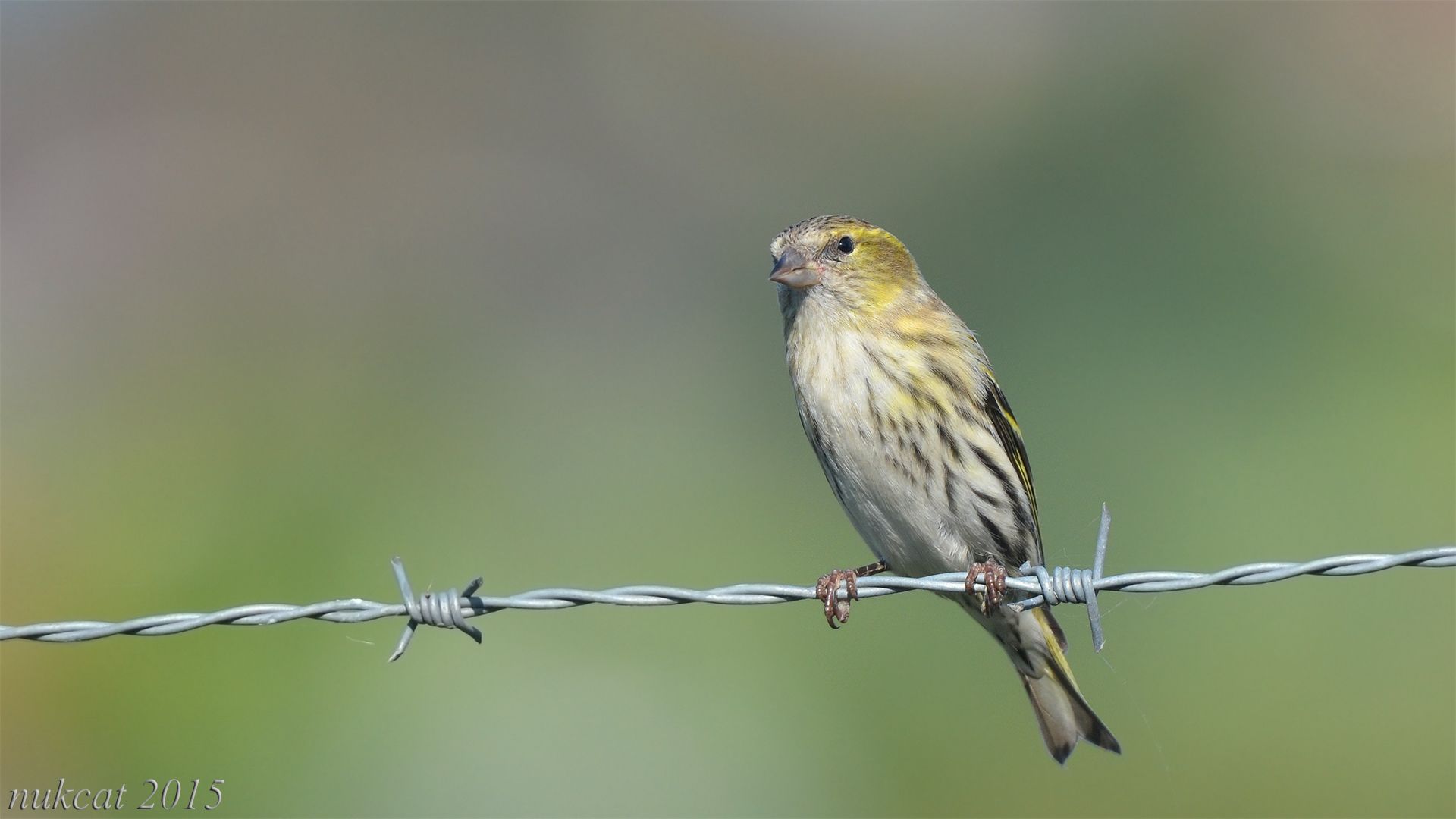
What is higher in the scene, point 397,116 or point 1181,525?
point 397,116

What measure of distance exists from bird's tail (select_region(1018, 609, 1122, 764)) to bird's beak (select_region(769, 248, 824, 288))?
64.4 inches

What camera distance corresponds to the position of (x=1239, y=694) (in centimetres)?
860

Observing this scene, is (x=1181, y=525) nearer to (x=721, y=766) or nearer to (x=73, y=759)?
(x=721, y=766)

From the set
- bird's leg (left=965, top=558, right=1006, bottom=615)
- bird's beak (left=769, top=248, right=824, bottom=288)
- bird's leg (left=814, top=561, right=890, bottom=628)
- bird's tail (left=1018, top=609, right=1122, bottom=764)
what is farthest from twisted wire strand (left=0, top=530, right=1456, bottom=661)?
bird's beak (left=769, top=248, right=824, bottom=288)

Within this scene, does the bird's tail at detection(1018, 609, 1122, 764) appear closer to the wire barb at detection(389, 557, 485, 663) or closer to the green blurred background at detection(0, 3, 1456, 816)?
the green blurred background at detection(0, 3, 1456, 816)

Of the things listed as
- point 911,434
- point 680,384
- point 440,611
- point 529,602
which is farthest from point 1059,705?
point 680,384

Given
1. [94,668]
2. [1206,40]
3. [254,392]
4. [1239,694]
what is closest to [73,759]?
[94,668]

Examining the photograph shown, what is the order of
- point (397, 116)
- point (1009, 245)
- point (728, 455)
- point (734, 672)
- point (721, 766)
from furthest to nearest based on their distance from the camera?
point (397, 116)
point (1009, 245)
point (728, 455)
point (734, 672)
point (721, 766)

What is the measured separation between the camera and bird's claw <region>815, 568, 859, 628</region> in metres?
5.52

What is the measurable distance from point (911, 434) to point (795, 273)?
2.76 feet

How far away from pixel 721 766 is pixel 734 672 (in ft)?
2.64

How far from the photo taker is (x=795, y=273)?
235 inches

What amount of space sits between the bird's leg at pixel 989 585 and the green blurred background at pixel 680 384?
2547mm

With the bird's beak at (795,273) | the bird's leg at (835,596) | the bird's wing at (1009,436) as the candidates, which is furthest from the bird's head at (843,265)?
the bird's leg at (835,596)
